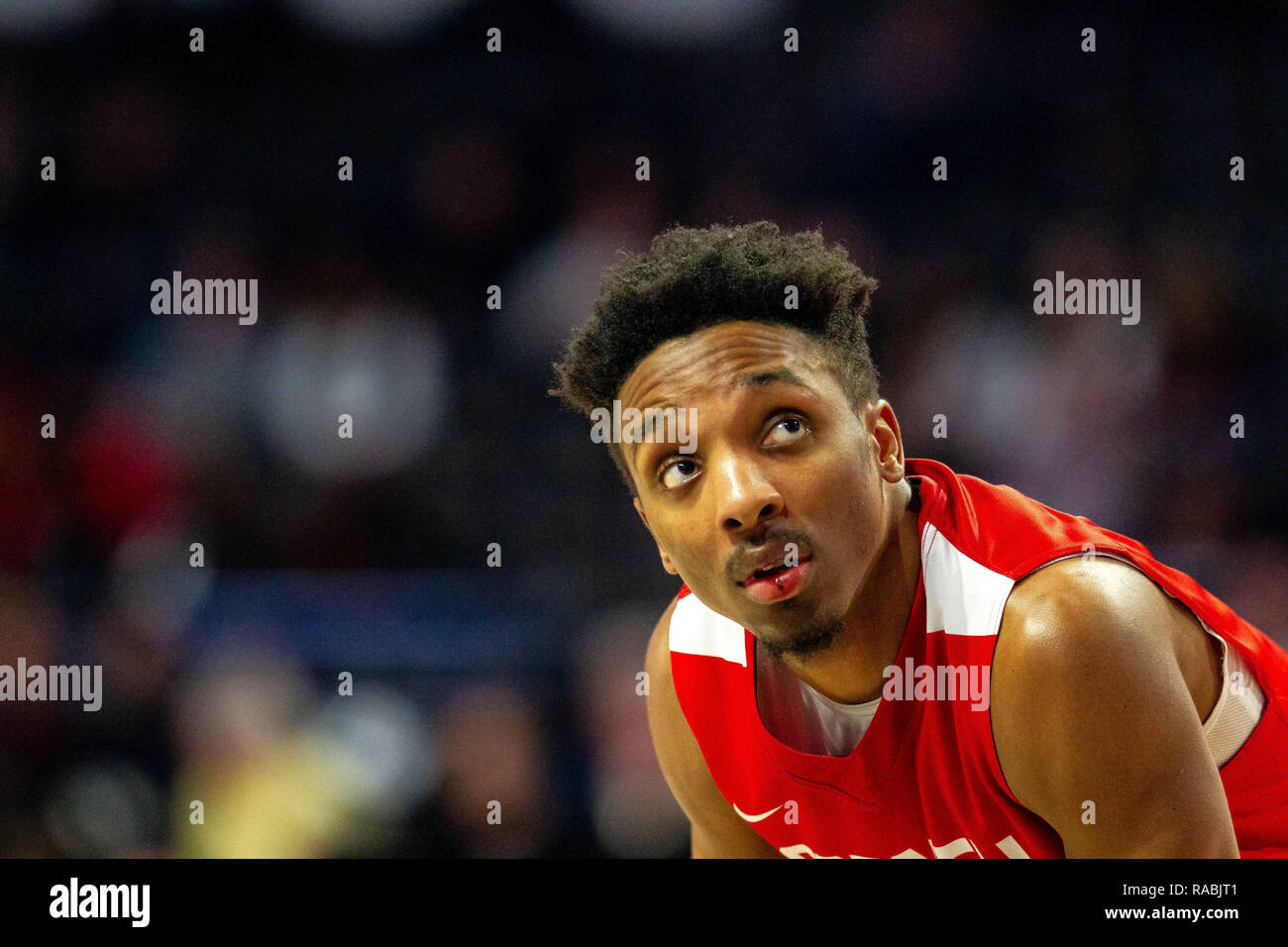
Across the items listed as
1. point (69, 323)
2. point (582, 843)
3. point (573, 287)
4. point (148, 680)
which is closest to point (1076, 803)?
point (582, 843)

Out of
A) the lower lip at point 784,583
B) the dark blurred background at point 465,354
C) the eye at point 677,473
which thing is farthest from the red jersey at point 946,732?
the dark blurred background at point 465,354

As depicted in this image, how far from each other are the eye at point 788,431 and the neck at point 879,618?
0.84 ft

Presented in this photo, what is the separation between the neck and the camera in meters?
1.75

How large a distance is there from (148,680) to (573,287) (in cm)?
142

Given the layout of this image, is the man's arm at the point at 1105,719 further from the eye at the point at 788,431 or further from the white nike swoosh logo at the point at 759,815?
the white nike swoosh logo at the point at 759,815

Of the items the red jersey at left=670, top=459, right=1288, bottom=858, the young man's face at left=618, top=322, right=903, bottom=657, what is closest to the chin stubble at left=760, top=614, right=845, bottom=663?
the young man's face at left=618, top=322, right=903, bottom=657

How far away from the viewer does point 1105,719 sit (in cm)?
146

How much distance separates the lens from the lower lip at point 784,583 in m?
1.59

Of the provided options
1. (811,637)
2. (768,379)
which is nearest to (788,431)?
(768,379)

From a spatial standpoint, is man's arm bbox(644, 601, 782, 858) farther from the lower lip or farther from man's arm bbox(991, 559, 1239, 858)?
man's arm bbox(991, 559, 1239, 858)

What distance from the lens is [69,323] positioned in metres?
2.76

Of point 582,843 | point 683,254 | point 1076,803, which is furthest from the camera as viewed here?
point 582,843

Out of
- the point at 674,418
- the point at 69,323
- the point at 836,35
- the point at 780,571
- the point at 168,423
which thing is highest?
the point at 836,35
